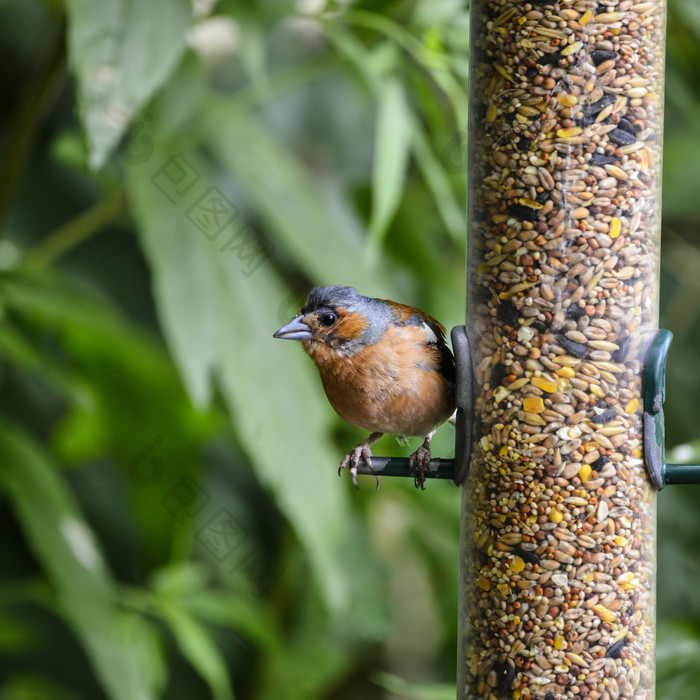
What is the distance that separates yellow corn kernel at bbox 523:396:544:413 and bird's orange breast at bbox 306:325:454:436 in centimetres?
26

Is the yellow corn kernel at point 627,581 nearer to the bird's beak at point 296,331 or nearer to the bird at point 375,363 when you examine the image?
the bird at point 375,363

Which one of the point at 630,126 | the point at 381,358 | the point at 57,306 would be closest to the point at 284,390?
the point at 381,358

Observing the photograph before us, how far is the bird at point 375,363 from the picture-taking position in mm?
2229

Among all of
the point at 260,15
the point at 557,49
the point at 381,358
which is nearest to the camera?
the point at 557,49

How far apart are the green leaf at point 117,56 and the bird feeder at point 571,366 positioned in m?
0.77

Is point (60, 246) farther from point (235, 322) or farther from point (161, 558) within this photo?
point (161, 558)

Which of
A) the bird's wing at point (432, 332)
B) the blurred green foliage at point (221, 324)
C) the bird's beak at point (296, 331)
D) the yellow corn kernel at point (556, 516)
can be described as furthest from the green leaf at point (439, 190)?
the yellow corn kernel at point (556, 516)

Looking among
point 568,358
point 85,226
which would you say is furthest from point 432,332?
point 85,226

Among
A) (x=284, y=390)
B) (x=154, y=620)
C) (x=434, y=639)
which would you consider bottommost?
(x=434, y=639)

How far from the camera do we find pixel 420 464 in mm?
2096

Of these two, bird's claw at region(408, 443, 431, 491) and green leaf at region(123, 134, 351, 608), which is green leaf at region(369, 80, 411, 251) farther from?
bird's claw at region(408, 443, 431, 491)

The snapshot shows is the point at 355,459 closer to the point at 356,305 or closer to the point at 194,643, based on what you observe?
the point at 356,305

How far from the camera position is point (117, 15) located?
2.32 metres

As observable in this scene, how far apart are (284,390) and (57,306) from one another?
0.64m
